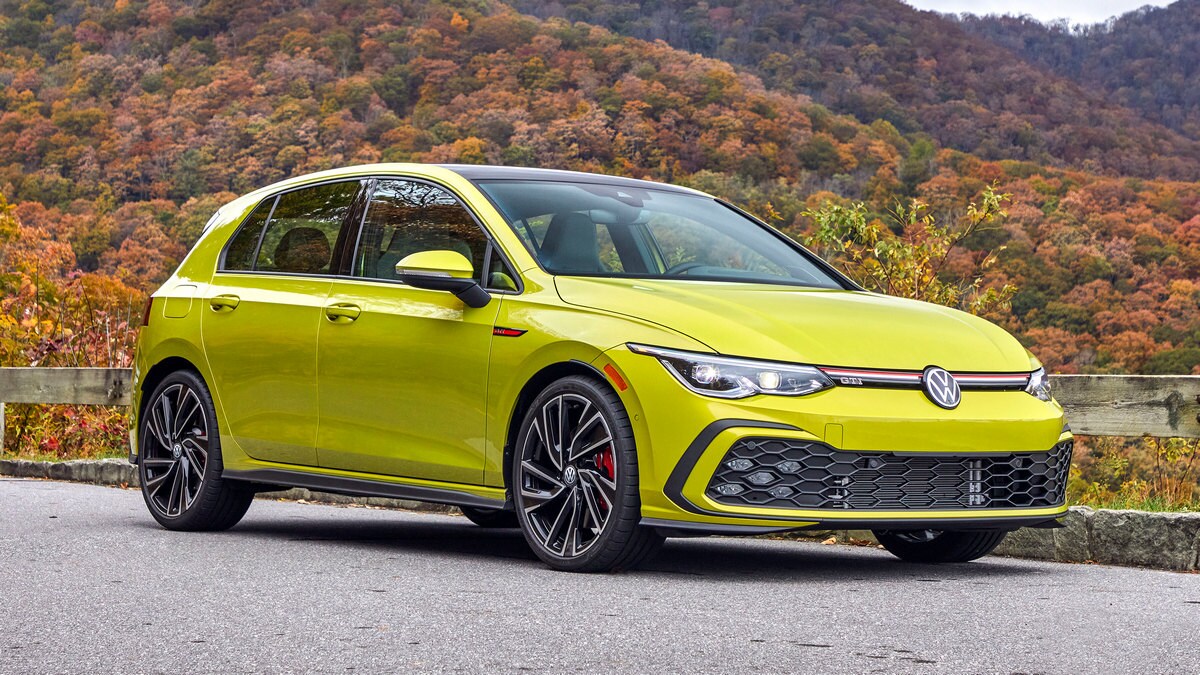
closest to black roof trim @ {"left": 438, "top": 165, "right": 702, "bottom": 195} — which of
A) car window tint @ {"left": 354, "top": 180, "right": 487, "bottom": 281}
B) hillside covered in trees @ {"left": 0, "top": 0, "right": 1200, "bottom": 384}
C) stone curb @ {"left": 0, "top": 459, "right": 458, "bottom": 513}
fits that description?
car window tint @ {"left": 354, "top": 180, "right": 487, "bottom": 281}

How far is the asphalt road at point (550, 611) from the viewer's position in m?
4.52

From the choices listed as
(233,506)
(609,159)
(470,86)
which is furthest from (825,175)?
(233,506)

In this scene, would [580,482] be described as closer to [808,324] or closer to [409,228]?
[808,324]

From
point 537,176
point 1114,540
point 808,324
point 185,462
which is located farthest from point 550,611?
point 185,462

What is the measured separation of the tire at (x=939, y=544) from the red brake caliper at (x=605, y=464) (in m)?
1.39

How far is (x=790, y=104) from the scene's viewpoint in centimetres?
8469

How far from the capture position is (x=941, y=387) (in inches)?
242

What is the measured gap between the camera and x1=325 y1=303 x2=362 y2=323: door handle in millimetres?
7345

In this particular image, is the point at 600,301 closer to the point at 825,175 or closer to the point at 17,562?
the point at 17,562

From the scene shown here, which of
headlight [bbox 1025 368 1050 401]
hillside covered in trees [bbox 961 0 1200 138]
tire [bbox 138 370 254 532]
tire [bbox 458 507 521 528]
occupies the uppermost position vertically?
hillside covered in trees [bbox 961 0 1200 138]

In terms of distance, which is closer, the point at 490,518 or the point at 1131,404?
the point at 1131,404

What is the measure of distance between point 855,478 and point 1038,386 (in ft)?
3.37

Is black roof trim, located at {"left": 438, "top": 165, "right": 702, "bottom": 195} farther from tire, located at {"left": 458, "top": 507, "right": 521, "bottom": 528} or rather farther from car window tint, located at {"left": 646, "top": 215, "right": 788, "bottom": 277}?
tire, located at {"left": 458, "top": 507, "right": 521, "bottom": 528}

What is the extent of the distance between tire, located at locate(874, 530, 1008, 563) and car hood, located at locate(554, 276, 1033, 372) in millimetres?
883
